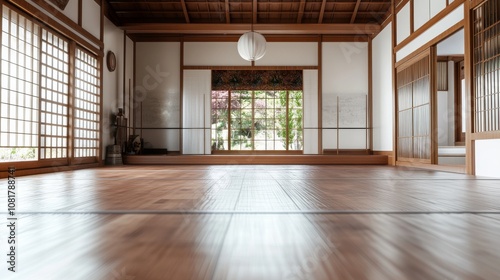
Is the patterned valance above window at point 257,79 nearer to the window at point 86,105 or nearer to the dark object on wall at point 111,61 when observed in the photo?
the dark object on wall at point 111,61

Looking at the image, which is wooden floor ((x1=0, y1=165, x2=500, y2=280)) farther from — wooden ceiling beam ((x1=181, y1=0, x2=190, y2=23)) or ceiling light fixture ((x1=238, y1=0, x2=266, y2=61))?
wooden ceiling beam ((x1=181, y1=0, x2=190, y2=23))

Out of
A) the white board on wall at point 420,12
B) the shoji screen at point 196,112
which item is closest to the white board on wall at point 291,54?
the shoji screen at point 196,112

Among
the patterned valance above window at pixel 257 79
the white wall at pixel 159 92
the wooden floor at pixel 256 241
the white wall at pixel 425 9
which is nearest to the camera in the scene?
the wooden floor at pixel 256 241

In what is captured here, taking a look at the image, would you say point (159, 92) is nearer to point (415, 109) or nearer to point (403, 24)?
point (403, 24)

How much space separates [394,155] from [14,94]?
5.37 meters

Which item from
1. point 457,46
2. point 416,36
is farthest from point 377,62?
point 416,36

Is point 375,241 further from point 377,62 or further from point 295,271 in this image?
point 377,62

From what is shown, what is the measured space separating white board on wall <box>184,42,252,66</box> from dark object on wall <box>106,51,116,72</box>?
5.50ft

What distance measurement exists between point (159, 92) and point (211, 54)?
4.60 ft

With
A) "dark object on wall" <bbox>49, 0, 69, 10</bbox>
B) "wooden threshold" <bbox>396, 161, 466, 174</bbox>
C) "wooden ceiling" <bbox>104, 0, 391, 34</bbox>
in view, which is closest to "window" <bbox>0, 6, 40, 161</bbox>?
"dark object on wall" <bbox>49, 0, 69, 10</bbox>

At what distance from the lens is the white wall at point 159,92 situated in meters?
7.51

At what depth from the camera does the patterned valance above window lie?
25.4 ft

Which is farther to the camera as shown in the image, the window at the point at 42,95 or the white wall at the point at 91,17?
the white wall at the point at 91,17

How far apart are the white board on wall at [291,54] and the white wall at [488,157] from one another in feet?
15.1
